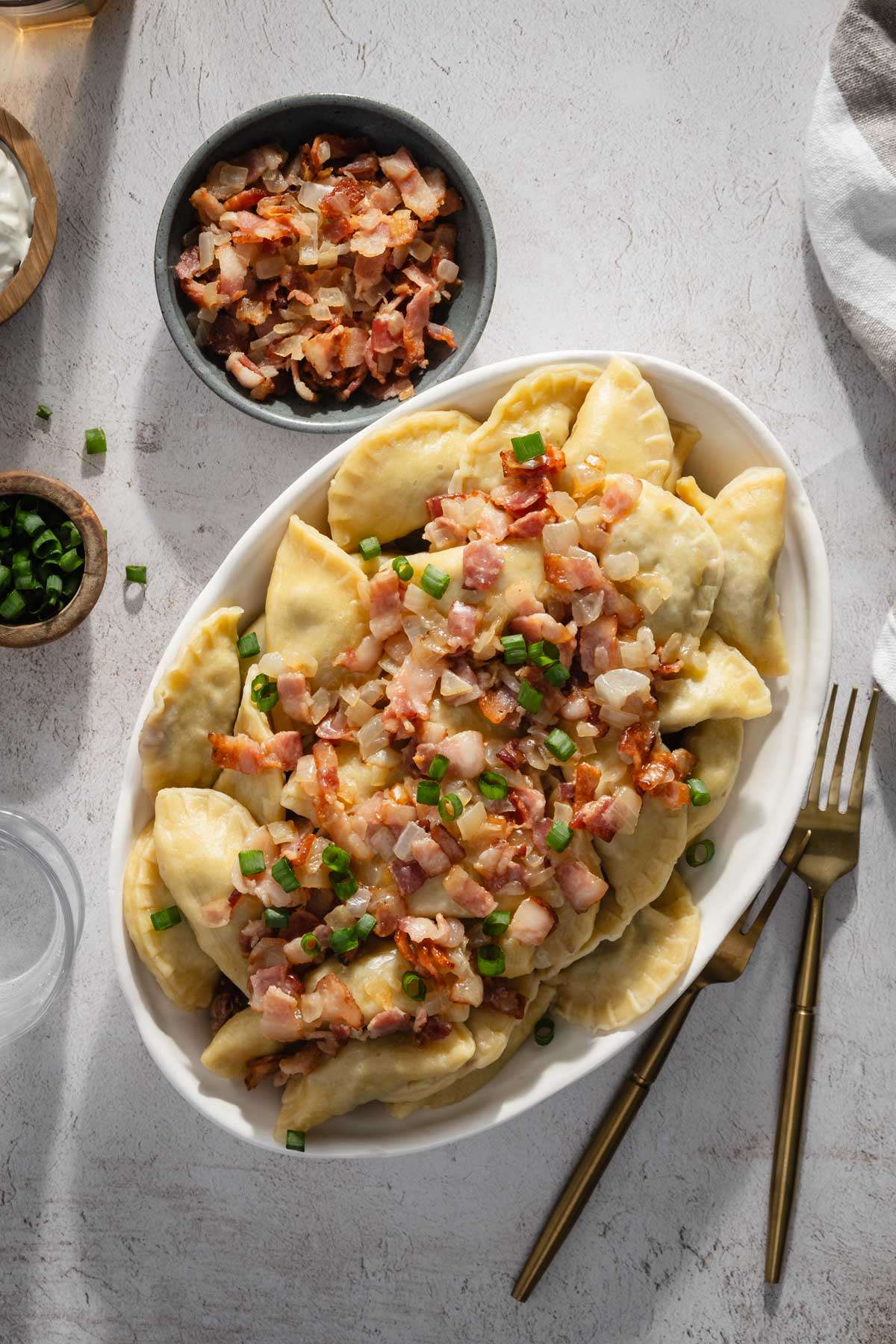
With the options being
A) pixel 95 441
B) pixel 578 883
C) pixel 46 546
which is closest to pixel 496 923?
pixel 578 883

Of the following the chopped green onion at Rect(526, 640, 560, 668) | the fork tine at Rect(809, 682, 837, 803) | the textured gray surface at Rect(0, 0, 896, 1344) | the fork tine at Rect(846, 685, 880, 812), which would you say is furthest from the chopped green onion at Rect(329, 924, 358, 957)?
the fork tine at Rect(846, 685, 880, 812)

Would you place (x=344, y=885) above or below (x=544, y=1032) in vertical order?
above

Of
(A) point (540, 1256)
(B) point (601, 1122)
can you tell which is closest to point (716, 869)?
(B) point (601, 1122)

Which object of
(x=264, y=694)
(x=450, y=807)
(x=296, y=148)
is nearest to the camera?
(x=450, y=807)

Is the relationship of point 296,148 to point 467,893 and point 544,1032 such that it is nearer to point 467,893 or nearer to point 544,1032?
point 467,893

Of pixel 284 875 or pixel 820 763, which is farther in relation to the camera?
pixel 820 763

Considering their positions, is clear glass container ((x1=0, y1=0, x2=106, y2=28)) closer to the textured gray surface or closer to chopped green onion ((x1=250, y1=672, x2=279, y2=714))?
the textured gray surface

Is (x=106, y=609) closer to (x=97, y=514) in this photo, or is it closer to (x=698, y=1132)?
(x=97, y=514)

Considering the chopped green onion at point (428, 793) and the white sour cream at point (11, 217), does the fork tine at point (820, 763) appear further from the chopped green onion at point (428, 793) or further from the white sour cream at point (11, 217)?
the white sour cream at point (11, 217)
